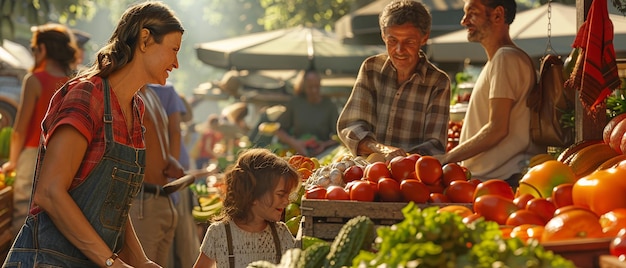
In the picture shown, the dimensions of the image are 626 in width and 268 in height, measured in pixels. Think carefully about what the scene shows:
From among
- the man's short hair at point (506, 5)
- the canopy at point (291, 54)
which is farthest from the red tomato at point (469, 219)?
the canopy at point (291, 54)

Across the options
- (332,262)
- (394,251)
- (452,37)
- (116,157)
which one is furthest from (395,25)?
(452,37)

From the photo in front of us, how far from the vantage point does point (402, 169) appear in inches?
183

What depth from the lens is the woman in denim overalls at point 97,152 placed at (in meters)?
3.88

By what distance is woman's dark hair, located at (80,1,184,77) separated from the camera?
13.5 ft

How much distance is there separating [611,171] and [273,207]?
1.66 metres

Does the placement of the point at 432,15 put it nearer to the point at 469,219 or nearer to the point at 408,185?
the point at 408,185

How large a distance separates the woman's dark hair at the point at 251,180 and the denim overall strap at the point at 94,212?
728 millimetres

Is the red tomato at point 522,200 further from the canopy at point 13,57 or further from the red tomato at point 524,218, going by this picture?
the canopy at point 13,57

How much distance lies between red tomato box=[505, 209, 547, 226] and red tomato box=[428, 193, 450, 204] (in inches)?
32.8

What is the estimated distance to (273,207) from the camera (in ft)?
15.7

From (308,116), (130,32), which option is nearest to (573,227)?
(130,32)

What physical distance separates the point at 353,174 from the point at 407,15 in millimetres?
1131

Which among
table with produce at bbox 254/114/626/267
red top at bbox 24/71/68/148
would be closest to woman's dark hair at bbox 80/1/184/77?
table with produce at bbox 254/114/626/267

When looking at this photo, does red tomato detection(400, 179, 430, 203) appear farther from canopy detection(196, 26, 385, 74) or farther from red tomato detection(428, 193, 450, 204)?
canopy detection(196, 26, 385, 74)
